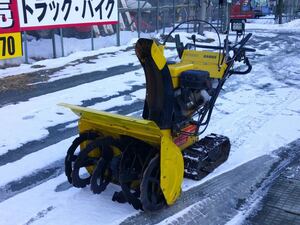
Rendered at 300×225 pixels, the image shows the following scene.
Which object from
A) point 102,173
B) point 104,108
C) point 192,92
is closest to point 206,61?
point 192,92

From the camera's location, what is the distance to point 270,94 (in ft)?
26.9

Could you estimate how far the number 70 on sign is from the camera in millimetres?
9422

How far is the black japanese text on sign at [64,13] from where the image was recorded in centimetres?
1049

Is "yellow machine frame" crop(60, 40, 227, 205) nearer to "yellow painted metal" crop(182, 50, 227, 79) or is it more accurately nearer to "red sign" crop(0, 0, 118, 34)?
"yellow painted metal" crop(182, 50, 227, 79)

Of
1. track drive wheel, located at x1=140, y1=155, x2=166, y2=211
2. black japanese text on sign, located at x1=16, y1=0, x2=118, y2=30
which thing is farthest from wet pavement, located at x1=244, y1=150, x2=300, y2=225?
black japanese text on sign, located at x1=16, y1=0, x2=118, y2=30

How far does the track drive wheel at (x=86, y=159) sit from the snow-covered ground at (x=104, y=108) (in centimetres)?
13

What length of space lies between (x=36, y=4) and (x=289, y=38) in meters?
10.8

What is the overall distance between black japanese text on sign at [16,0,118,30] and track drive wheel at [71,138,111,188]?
7225 millimetres

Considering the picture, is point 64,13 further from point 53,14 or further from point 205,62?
point 205,62

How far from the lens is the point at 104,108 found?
279 inches

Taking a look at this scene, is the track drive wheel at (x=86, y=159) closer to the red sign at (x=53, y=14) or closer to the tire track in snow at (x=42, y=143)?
the tire track in snow at (x=42, y=143)

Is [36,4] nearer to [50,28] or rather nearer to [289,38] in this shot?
[50,28]

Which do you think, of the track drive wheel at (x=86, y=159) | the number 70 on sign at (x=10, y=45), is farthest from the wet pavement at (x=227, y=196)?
the number 70 on sign at (x=10, y=45)

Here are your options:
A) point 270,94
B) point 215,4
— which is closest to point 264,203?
point 270,94
